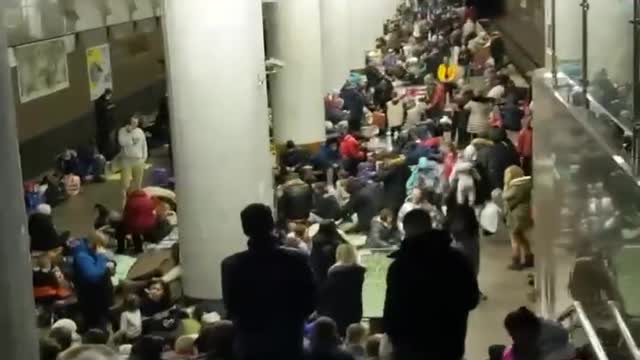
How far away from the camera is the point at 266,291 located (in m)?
6.56

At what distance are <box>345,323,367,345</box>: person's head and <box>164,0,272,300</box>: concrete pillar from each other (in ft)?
14.5

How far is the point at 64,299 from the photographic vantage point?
12688 mm

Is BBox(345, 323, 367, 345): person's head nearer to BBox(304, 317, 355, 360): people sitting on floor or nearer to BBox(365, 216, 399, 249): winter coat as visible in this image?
BBox(304, 317, 355, 360): people sitting on floor

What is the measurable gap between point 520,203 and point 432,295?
878cm

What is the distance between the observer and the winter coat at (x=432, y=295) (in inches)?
253

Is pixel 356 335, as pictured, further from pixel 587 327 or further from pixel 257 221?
pixel 257 221

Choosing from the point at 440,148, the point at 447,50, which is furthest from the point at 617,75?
the point at 447,50

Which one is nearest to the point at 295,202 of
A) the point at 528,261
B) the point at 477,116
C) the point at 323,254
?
the point at 528,261

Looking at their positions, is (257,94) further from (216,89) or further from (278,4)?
(278,4)

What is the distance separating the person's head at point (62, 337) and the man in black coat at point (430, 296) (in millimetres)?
3613

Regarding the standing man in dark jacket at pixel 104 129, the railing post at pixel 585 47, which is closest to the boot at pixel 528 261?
the railing post at pixel 585 47

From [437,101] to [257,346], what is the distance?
1951cm

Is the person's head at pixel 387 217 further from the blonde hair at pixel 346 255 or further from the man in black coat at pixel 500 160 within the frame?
the blonde hair at pixel 346 255

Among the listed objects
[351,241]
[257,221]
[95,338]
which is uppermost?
[257,221]
